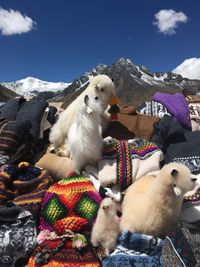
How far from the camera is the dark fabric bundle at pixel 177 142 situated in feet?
7.34

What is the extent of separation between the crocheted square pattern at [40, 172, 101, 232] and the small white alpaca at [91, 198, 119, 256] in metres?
0.17

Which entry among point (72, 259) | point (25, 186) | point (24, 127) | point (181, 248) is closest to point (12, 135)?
point (24, 127)

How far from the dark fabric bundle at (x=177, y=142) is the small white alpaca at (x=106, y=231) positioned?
0.69 meters

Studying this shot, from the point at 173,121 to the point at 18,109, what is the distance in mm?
1291

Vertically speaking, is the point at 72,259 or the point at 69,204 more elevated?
the point at 69,204

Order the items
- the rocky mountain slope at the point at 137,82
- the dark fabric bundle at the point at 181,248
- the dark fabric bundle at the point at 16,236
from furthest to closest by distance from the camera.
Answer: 1. the rocky mountain slope at the point at 137,82
2. the dark fabric bundle at the point at 16,236
3. the dark fabric bundle at the point at 181,248

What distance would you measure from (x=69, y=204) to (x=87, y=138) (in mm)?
430

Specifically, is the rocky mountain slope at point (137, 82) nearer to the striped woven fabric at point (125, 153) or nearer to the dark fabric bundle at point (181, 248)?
the striped woven fabric at point (125, 153)

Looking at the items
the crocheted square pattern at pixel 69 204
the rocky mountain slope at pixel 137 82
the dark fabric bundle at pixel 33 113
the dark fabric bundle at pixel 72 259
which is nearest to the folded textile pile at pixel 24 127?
the dark fabric bundle at pixel 33 113

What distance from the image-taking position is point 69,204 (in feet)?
6.46

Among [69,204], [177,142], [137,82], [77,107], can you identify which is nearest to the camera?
[69,204]

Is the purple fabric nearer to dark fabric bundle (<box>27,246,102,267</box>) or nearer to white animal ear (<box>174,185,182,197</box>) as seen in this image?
white animal ear (<box>174,185,182,197</box>)

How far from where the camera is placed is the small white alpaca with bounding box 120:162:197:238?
164 cm

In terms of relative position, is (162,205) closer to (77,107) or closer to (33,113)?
(77,107)
